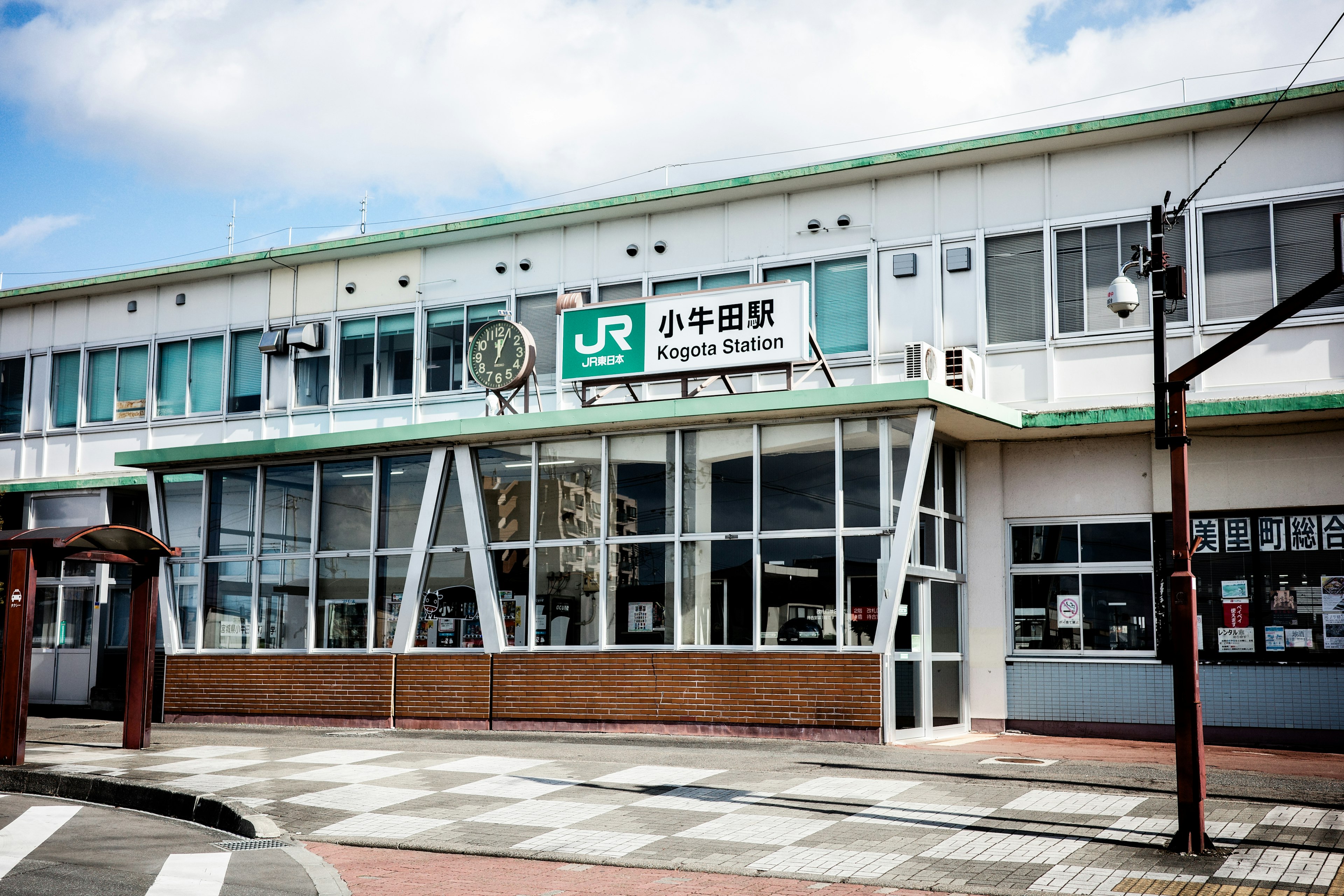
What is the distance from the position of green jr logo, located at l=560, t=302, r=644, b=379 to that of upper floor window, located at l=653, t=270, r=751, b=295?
192cm

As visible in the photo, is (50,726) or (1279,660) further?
(50,726)

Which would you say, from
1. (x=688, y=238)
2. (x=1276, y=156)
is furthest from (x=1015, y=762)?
(x=688, y=238)

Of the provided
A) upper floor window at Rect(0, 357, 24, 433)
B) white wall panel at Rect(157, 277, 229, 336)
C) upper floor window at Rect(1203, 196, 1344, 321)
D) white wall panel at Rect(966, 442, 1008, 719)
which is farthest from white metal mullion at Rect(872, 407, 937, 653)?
upper floor window at Rect(0, 357, 24, 433)

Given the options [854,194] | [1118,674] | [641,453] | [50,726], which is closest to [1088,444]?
[1118,674]

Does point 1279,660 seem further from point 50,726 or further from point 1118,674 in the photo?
point 50,726

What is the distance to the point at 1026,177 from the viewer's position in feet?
58.6

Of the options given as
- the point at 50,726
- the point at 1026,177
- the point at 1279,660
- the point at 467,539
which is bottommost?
the point at 50,726

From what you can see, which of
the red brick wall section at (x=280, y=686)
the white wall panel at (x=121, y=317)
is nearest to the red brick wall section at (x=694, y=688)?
the red brick wall section at (x=280, y=686)

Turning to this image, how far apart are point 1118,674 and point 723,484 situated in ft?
20.2

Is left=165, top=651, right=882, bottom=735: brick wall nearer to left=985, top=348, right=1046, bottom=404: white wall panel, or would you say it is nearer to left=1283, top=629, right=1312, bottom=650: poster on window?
left=985, top=348, right=1046, bottom=404: white wall panel

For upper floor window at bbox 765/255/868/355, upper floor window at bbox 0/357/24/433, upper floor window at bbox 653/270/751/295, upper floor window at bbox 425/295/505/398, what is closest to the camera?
upper floor window at bbox 765/255/868/355

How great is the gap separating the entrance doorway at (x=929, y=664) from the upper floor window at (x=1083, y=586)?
98cm

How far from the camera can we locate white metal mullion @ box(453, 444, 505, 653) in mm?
17625

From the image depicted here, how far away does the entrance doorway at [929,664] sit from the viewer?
1568 cm
